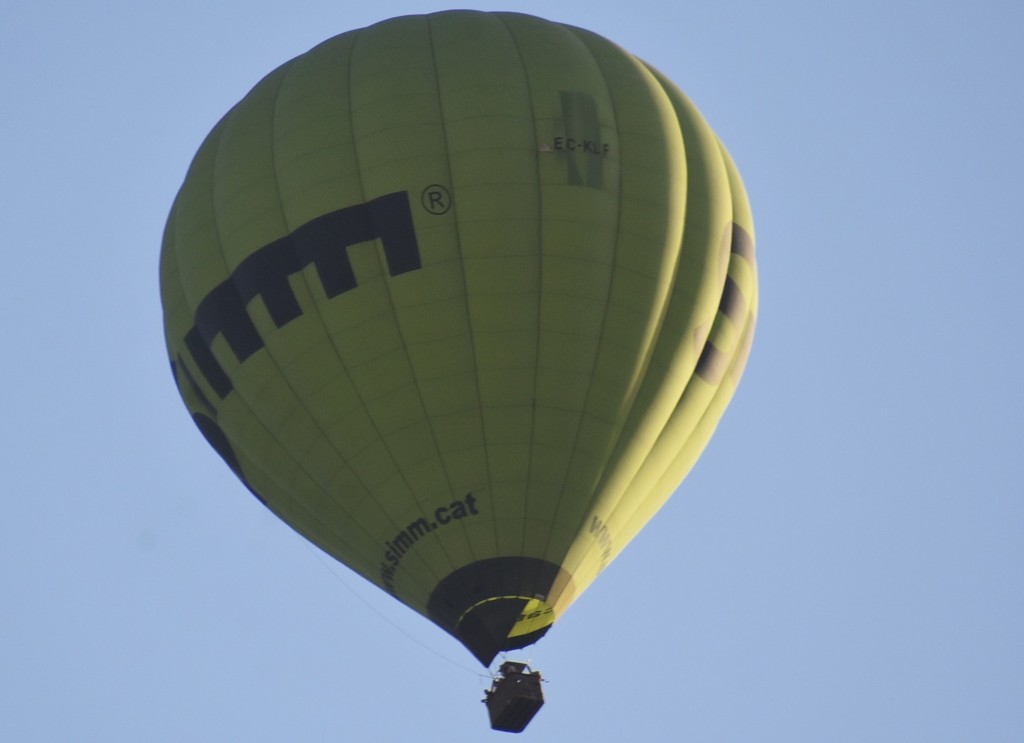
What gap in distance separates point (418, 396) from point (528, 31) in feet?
13.3

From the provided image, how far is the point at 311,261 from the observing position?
22.1m

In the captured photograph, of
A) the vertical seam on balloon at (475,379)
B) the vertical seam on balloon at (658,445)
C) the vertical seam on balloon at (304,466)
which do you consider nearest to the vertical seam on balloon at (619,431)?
the vertical seam on balloon at (658,445)

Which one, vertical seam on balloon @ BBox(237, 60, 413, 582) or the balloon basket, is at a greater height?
vertical seam on balloon @ BBox(237, 60, 413, 582)

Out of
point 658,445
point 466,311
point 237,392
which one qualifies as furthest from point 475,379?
point 237,392

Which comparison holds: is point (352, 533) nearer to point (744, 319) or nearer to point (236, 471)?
point (236, 471)

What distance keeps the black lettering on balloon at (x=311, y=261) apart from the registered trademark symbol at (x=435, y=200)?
16 cm

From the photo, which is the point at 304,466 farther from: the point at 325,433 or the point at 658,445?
the point at 658,445

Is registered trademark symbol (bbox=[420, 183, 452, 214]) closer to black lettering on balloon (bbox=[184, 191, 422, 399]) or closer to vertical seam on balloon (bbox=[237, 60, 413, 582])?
black lettering on balloon (bbox=[184, 191, 422, 399])

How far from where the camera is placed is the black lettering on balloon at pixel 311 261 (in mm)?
21969

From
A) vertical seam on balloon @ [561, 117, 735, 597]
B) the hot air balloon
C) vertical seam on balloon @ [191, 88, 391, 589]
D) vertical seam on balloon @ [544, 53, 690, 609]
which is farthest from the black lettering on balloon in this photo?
vertical seam on balloon @ [561, 117, 735, 597]

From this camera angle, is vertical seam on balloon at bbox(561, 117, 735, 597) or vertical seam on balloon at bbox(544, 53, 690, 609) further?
vertical seam on balloon at bbox(561, 117, 735, 597)

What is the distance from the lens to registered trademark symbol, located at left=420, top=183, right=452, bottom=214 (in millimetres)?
21984

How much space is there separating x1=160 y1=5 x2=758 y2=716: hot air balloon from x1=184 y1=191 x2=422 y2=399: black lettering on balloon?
20 mm

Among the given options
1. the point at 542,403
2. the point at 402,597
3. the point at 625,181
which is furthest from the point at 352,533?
the point at 625,181
